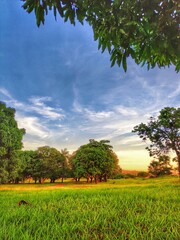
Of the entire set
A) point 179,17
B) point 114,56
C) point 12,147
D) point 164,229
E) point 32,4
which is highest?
→ point 12,147

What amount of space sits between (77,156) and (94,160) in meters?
5.34

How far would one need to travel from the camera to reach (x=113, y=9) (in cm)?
268

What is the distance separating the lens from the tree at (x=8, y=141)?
3291cm

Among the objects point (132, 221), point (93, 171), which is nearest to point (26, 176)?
point (93, 171)

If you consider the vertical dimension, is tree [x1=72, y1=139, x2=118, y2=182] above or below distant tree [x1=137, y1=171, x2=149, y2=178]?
above

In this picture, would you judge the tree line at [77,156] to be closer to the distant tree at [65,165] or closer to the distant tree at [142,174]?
the distant tree at [65,165]

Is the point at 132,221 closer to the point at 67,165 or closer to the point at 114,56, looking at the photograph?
the point at 114,56

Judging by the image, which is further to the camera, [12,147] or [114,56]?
[12,147]

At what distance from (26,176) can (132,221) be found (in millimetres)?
77056

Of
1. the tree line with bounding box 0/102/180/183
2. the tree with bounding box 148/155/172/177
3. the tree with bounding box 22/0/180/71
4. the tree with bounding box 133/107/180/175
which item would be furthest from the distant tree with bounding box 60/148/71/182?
the tree with bounding box 22/0/180/71

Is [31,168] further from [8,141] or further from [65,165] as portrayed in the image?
[8,141]

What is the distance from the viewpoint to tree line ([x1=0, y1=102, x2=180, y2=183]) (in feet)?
103

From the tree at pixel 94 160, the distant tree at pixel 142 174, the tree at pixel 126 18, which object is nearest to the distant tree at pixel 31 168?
the tree at pixel 94 160

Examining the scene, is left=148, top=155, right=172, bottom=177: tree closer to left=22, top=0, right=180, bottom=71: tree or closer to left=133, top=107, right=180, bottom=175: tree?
left=133, top=107, right=180, bottom=175: tree
